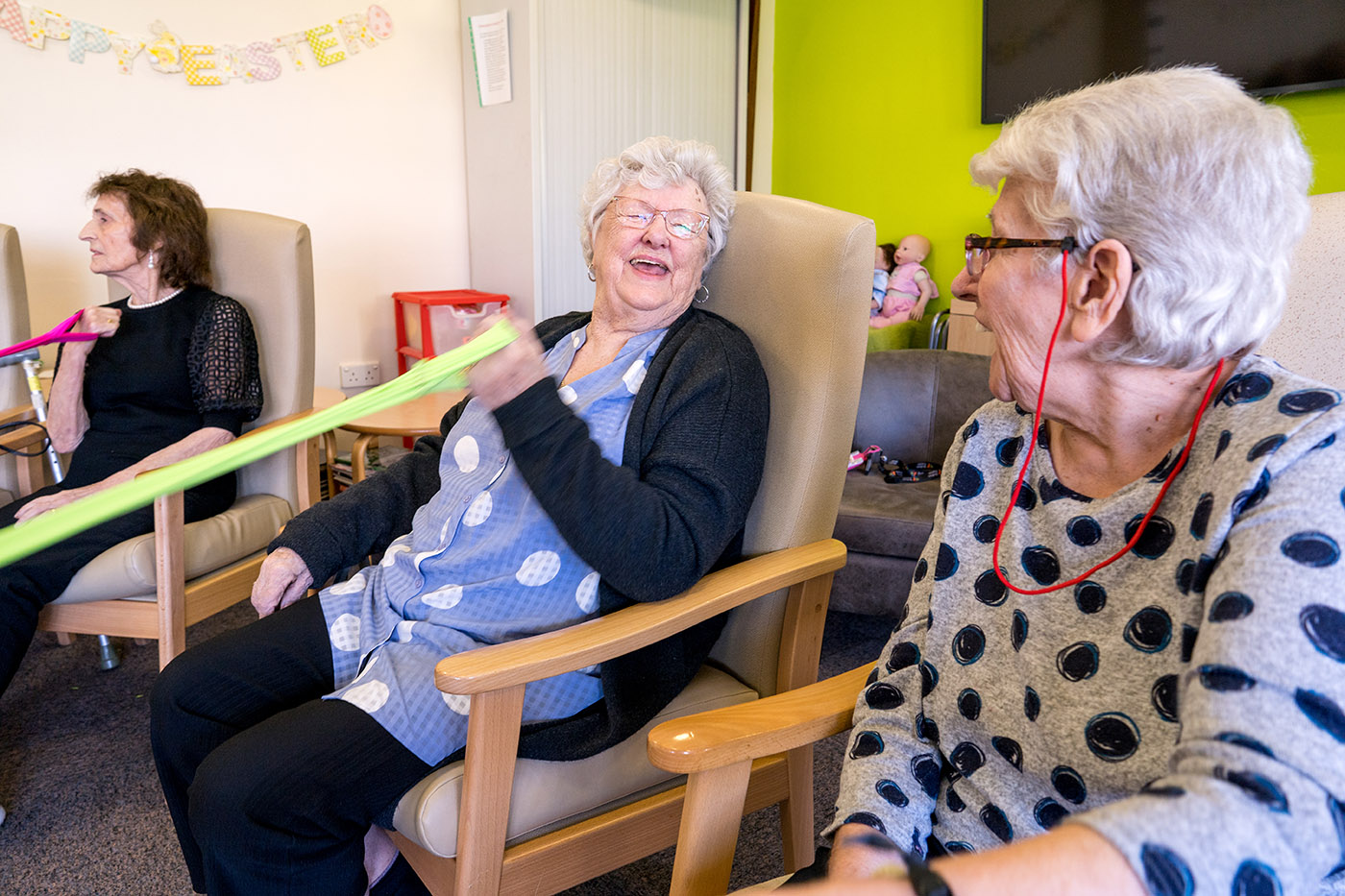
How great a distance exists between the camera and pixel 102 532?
1.78m

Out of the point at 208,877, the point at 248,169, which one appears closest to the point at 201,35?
the point at 248,169

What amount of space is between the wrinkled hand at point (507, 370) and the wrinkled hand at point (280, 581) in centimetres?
56

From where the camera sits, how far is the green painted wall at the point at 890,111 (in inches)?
153

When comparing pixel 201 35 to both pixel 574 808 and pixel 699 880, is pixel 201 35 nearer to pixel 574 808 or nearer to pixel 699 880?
pixel 574 808

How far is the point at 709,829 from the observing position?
0.94m

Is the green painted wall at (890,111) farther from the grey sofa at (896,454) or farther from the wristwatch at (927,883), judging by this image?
the wristwatch at (927,883)

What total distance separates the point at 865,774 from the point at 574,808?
1.30ft

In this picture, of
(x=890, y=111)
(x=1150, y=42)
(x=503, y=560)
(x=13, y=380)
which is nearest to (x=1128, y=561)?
(x=503, y=560)

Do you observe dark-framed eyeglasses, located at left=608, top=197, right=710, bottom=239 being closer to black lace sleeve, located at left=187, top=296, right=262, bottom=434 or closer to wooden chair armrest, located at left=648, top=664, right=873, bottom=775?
wooden chair armrest, located at left=648, top=664, right=873, bottom=775

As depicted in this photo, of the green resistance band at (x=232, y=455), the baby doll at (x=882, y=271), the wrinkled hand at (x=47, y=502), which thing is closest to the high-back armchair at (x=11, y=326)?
the wrinkled hand at (x=47, y=502)

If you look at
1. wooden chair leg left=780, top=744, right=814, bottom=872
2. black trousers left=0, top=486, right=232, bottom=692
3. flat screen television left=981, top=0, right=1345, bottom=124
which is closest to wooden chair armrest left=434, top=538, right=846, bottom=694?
wooden chair leg left=780, top=744, right=814, bottom=872

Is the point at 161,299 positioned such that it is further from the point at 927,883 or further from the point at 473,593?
the point at 927,883

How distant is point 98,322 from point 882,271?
2.92 meters

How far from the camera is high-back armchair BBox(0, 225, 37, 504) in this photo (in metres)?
2.24
